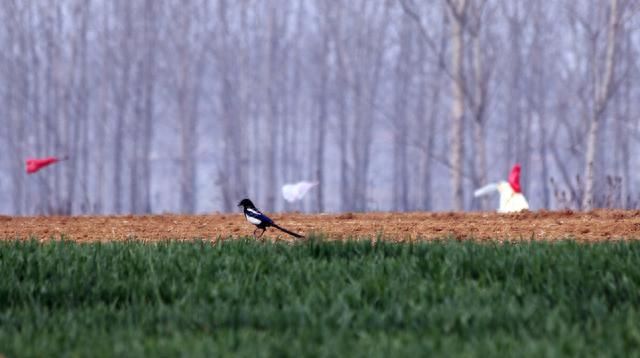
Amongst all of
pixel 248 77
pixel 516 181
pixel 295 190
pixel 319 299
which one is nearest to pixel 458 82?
pixel 516 181

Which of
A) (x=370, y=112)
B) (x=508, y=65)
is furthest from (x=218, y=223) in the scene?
(x=508, y=65)

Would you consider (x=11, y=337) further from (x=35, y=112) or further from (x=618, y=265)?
(x=35, y=112)

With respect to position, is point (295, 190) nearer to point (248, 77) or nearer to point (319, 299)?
point (319, 299)

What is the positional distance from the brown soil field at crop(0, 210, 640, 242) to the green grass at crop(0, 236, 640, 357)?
1.72m

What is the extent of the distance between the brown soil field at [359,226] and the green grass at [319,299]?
1717 millimetres

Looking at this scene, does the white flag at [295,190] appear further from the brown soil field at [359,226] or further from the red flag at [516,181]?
the red flag at [516,181]

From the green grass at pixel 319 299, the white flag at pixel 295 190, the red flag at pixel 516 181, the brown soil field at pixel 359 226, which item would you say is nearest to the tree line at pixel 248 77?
the white flag at pixel 295 190

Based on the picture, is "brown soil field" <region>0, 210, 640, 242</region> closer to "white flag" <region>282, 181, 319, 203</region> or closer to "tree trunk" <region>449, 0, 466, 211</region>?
"white flag" <region>282, 181, 319, 203</region>

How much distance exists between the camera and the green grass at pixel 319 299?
5.21 metres

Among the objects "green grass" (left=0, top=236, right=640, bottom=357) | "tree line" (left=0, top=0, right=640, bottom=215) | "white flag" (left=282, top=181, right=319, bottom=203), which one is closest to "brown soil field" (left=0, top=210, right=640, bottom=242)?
"green grass" (left=0, top=236, right=640, bottom=357)

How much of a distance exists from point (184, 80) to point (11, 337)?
97.6ft

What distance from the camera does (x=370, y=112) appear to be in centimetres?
3650

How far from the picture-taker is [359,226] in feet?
36.2

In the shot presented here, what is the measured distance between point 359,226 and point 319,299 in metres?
4.68
